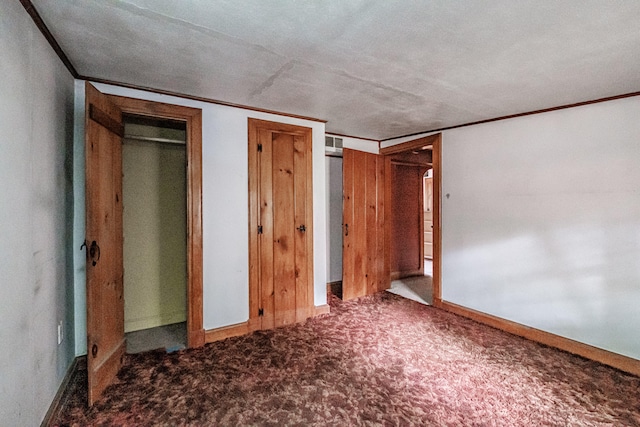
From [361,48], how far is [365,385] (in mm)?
2351

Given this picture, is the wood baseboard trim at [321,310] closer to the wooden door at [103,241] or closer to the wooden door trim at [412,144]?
the wooden door at [103,241]

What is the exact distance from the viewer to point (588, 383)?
222 centimetres

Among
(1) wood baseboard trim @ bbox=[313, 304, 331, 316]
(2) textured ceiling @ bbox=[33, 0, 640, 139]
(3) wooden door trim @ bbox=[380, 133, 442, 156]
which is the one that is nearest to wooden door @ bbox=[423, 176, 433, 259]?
(3) wooden door trim @ bbox=[380, 133, 442, 156]

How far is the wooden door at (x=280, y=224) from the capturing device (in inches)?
121

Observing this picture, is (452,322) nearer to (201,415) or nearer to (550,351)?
(550,351)

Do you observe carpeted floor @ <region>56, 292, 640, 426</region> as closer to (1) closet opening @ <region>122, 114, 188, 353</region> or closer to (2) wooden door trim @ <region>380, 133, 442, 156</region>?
(1) closet opening @ <region>122, 114, 188, 353</region>

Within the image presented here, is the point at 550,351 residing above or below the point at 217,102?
below

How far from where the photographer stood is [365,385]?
214cm

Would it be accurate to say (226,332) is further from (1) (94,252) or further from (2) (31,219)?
(2) (31,219)

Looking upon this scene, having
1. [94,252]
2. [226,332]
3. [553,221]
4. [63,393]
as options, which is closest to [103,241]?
[94,252]

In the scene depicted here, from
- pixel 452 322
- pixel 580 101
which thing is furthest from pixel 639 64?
pixel 452 322

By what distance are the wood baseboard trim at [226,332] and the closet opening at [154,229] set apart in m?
0.38

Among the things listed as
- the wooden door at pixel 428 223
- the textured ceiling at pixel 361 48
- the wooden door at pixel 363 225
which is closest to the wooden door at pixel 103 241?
the textured ceiling at pixel 361 48

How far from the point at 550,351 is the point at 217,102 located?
13.2ft
